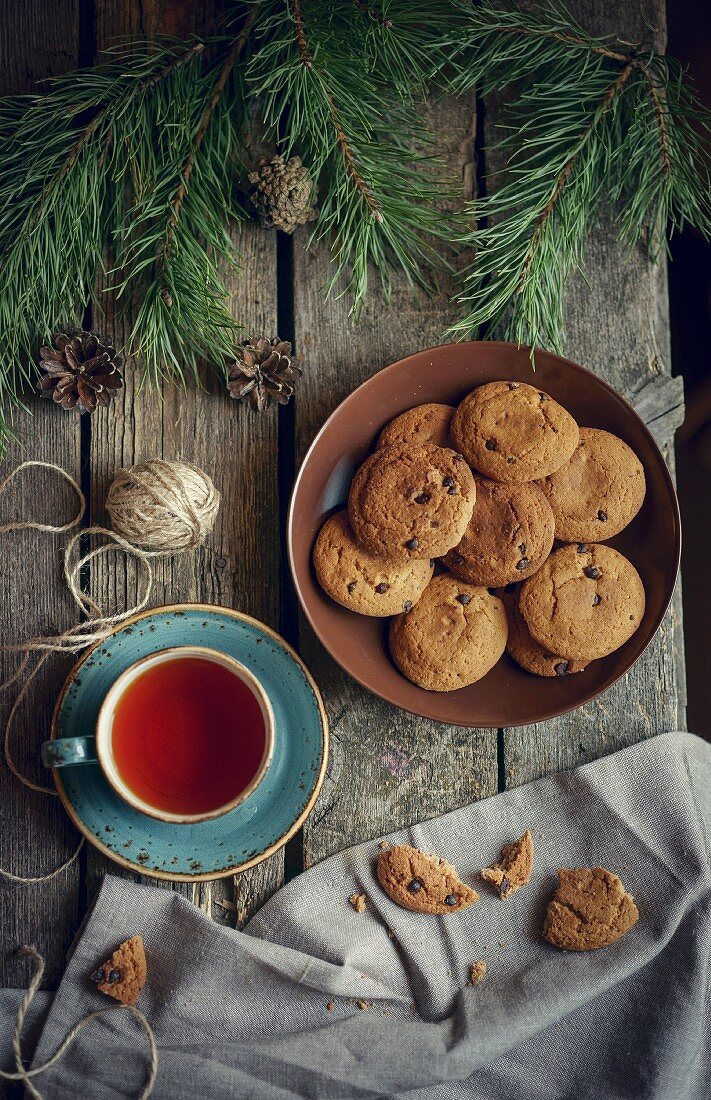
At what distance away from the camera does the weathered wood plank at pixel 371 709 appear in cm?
121

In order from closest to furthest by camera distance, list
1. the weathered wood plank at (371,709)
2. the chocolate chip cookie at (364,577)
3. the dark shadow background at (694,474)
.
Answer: the chocolate chip cookie at (364,577), the weathered wood plank at (371,709), the dark shadow background at (694,474)

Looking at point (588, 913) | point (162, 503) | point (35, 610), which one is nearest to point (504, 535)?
point (162, 503)

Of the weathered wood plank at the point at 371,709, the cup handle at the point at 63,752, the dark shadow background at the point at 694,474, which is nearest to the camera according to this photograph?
the cup handle at the point at 63,752

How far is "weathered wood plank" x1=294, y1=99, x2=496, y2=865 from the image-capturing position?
1211 mm

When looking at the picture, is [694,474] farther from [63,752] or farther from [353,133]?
[63,752]

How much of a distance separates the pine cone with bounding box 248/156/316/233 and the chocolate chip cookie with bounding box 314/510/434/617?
0.44 m

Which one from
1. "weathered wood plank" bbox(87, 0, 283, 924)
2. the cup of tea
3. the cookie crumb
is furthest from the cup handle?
the cookie crumb

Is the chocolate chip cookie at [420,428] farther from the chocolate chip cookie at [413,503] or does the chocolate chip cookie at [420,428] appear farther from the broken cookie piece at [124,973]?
the broken cookie piece at [124,973]

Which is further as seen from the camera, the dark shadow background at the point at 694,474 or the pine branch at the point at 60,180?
the dark shadow background at the point at 694,474

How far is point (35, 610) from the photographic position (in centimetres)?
121

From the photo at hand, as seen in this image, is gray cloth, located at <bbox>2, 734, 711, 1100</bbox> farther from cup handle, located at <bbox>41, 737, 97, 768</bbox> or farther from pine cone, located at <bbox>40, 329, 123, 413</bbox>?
pine cone, located at <bbox>40, 329, 123, 413</bbox>

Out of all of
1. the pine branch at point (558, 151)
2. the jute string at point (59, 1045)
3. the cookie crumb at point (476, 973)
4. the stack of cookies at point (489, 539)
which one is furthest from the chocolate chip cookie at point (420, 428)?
the jute string at point (59, 1045)

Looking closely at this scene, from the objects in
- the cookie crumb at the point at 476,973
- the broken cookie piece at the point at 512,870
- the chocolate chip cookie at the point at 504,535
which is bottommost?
the cookie crumb at the point at 476,973

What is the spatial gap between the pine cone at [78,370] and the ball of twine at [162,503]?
0.12 m
